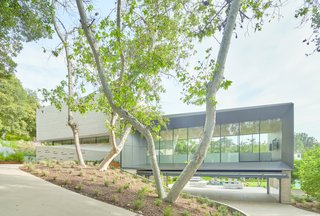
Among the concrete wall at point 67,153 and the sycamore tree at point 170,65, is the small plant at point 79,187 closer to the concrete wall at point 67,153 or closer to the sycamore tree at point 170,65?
the sycamore tree at point 170,65

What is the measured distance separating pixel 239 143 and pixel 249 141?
703 millimetres

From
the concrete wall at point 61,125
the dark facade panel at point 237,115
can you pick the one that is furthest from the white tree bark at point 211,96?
the concrete wall at point 61,125

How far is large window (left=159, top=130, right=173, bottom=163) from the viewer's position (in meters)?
21.2

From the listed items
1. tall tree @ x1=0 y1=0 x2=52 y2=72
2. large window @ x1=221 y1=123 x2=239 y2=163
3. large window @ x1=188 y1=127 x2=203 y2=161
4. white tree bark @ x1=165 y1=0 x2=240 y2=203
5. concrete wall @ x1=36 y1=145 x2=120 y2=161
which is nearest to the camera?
white tree bark @ x1=165 y1=0 x2=240 y2=203

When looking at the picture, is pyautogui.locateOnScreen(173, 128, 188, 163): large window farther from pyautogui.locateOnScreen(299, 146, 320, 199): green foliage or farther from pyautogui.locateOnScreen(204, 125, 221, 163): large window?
pyautogui.locateOnScreen(299, 146, 320, 199): green foliage

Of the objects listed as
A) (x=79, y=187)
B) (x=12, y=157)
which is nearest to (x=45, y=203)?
(x=79, y=187)

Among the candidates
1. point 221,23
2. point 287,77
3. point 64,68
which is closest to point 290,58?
point 287,77

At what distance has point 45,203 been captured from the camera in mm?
5863

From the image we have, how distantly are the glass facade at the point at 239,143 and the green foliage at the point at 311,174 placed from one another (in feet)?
5.74

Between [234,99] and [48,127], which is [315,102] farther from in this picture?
[48,127]

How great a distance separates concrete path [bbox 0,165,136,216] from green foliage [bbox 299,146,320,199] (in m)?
14.1

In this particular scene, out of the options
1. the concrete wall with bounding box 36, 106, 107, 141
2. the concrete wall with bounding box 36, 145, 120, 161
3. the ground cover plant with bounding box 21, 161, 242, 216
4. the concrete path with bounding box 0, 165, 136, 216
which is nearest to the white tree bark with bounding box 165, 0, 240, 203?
the ground cover plant with bounding box 21, 161, 242, 216

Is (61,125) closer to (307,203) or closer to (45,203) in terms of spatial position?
(307,203)

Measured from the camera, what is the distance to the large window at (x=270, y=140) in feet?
61.1
